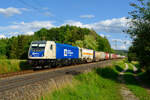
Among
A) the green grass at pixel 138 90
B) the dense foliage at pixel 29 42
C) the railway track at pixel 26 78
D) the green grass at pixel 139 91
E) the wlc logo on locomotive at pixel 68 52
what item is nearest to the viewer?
the railway track at pixel 26 78

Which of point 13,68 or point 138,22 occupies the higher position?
point 138,22

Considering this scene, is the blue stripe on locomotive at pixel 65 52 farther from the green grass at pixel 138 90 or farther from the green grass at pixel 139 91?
the green grass at pixel 139 91

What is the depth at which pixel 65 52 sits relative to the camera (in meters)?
32.5

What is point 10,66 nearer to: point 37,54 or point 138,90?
point 37,54

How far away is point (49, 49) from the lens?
26.0m

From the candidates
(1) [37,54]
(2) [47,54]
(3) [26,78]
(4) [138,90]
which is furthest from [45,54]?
(4) [138,90]

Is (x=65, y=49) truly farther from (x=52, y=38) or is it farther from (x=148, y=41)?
(x=52, y=38)

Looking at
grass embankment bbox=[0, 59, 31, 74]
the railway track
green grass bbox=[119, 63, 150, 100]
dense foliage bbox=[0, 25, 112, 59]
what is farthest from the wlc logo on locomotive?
dense foliage bbox=[0, 25, 112, 59]

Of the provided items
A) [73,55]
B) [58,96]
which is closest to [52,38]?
[73,55]

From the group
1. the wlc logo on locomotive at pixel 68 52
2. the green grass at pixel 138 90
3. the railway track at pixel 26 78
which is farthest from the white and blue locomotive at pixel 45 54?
the green grass at pixel 138 90

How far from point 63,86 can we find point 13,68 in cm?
1474

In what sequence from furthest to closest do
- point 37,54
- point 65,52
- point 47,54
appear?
point 65,52
point 47,54
point 37,54

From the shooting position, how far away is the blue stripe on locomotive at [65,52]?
96.2 ft

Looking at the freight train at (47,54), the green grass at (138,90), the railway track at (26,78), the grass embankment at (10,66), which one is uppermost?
the freight train at (47,54)
